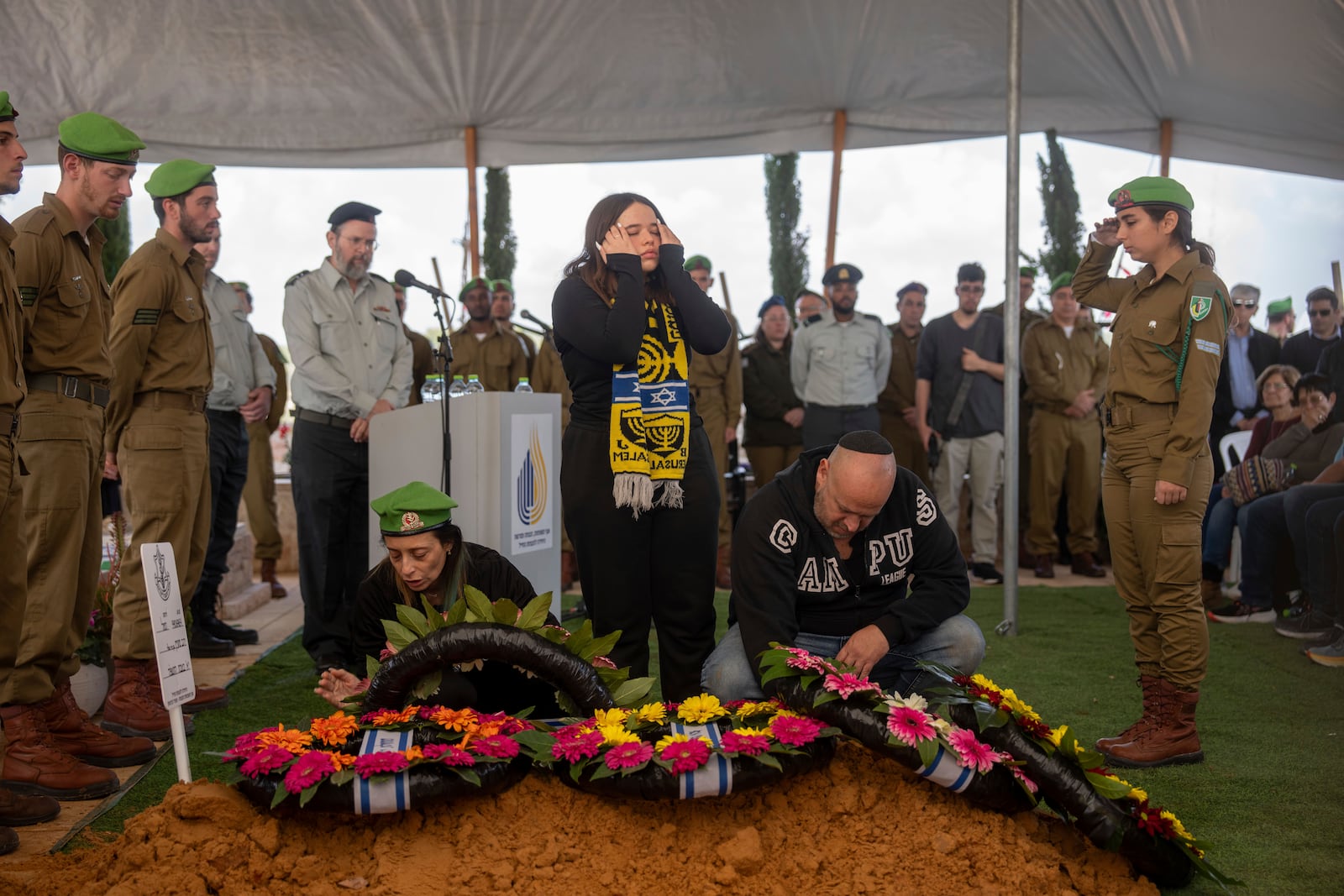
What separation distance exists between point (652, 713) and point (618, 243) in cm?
145

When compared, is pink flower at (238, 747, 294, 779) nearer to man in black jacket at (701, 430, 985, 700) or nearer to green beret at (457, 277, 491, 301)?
man in black jacket at (701, 430, 985, 700)

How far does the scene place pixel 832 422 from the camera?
791 centimetres

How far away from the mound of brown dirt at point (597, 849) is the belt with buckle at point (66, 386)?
153 cm

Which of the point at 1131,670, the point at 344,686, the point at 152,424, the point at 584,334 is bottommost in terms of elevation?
the point at 1131,670

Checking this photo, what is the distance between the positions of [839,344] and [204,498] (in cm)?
466

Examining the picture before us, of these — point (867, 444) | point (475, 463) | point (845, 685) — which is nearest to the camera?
point (845, 685)

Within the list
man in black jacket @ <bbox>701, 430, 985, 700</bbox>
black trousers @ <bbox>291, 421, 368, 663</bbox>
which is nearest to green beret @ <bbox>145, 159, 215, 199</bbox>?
black trousers @ <bbox>291, 421, 368, 663</bbox>

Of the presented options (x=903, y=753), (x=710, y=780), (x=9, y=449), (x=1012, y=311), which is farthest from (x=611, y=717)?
(x=1012, y=311)

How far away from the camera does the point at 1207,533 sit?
7.18 meters

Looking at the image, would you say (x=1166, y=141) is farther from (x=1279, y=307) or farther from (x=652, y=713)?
(x=652, y=713)

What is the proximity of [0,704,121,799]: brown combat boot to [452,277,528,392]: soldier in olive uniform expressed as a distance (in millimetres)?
5183

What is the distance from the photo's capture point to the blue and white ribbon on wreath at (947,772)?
2.48m

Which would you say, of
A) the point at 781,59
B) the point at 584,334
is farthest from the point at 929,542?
the point at 781,59

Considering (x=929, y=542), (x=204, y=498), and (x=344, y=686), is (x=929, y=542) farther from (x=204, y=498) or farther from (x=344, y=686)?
(x=204, y=498)
